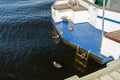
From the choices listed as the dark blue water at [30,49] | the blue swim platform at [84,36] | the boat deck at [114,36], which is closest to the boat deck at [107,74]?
the boat deck at [114,36]

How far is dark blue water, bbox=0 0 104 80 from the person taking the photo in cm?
2539

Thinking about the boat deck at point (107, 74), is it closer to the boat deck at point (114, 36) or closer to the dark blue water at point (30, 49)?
the boat deck at point (114, 36)

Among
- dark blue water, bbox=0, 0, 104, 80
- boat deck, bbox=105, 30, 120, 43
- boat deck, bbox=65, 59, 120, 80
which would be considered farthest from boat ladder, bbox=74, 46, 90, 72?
boat deck, bbox=65, 59, 120, 80

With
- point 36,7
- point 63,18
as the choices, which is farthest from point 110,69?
point 36,7

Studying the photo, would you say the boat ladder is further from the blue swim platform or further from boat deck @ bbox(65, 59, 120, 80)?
boat deck @ bbox(65, 59, 120, 80)

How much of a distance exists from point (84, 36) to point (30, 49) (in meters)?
9.73

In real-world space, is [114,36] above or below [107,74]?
below

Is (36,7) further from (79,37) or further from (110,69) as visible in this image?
(110,69)

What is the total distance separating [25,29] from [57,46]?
37.2ft

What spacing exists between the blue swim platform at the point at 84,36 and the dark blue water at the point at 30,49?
1.44 meters

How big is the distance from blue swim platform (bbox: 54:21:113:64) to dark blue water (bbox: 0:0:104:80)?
56.7 inches

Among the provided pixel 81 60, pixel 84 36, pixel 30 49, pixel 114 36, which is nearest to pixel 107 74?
pixel 114 36

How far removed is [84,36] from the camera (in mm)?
31594

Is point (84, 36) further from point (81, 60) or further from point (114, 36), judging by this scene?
point (114, 36)
